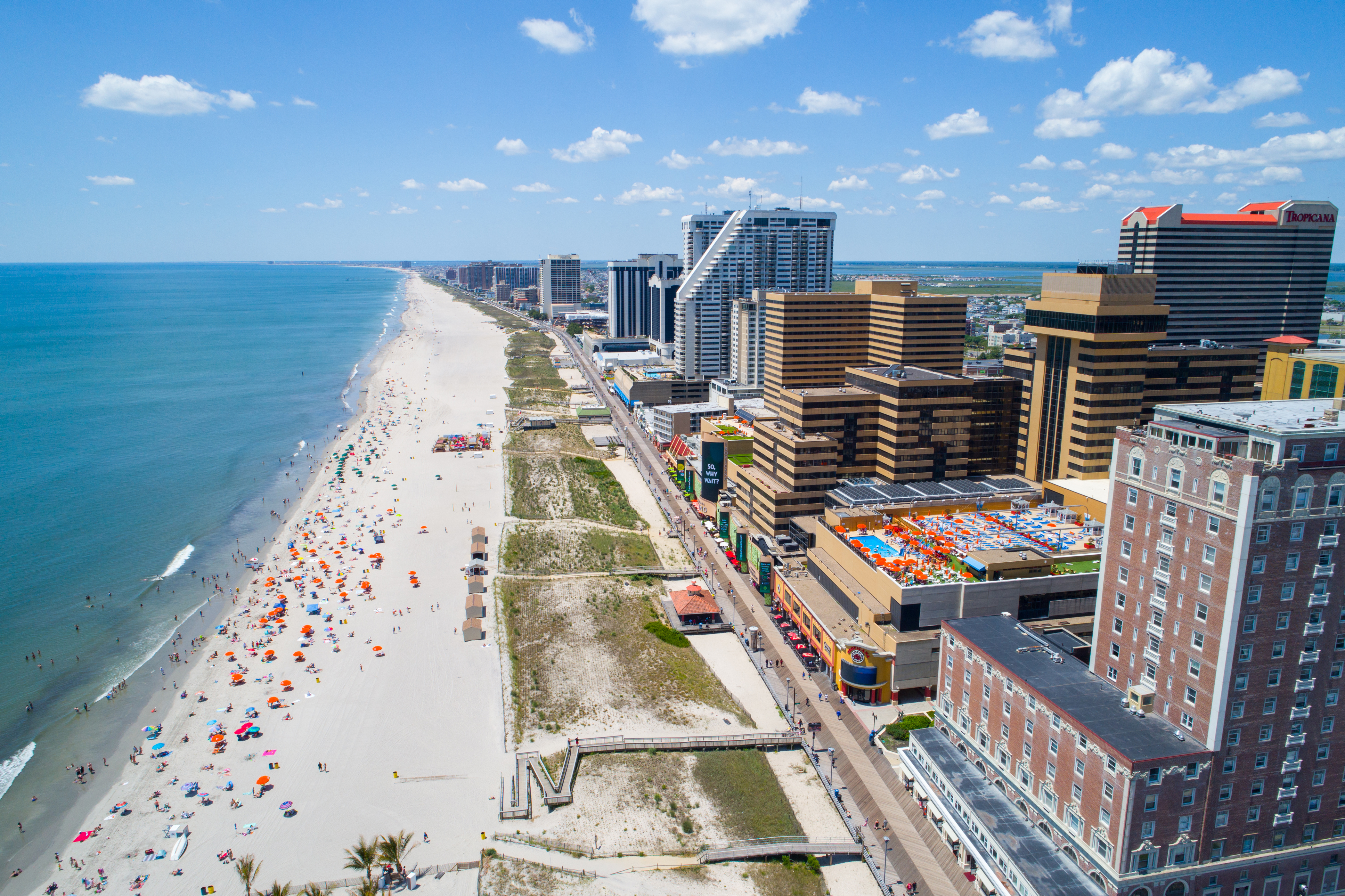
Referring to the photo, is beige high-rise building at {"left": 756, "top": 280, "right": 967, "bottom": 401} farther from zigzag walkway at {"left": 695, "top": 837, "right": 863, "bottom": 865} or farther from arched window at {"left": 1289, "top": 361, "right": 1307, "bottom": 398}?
zigzag walkway at {"left": 695, "top": 837, "right": 863, "bottom": 865}

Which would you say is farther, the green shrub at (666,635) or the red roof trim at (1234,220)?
the red roof trim at (1234,220)

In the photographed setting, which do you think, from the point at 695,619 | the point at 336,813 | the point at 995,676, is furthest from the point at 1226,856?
the point at 336,813

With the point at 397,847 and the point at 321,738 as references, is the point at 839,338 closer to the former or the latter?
the point at 321,738

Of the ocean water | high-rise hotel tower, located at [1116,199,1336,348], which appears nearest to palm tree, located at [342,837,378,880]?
the ocean water

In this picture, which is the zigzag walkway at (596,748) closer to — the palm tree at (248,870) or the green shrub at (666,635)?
the palm tree at (248,870)

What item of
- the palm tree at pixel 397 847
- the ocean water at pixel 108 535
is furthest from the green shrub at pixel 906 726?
the ocean water at pixel 108 535

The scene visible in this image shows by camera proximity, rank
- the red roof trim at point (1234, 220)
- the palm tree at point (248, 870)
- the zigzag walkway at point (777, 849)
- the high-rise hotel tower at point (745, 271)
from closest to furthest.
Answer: the palm tree at point (248, 870) < the zigzag walkway at point (777, 849) < the red roof trim at point (1234, 220) < the high-rise hotel tower at point (745, 271)
